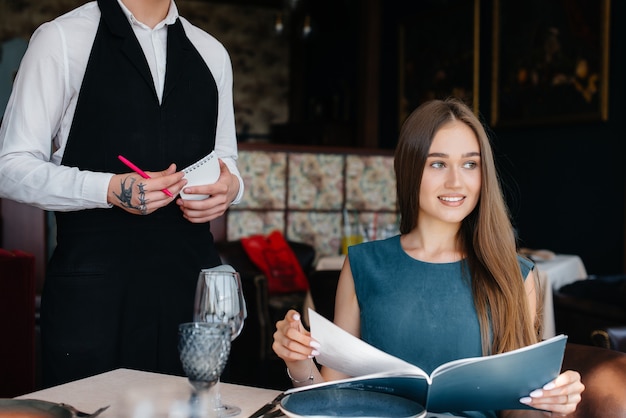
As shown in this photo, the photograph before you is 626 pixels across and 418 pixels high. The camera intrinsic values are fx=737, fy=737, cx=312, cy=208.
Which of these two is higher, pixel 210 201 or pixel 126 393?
pixel 210 201

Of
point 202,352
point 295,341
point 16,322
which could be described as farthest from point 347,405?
point 16,322

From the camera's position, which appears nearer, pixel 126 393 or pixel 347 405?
pixel 347 405

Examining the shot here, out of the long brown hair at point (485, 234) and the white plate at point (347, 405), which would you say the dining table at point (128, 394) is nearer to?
the white plate at point (347, 405)

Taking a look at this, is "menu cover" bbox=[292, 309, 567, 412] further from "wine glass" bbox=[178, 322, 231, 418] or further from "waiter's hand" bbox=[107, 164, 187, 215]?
"waiter's hand" bbox=[107, 164, 187, 215]

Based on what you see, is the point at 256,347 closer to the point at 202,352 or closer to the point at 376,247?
the point at 376,247

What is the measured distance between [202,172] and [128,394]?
53 cm

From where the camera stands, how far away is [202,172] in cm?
158

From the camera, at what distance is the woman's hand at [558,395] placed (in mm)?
1092

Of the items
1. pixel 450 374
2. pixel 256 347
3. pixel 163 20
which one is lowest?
pixel 256 347

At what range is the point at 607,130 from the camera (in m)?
5.59

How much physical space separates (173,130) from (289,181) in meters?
3.96

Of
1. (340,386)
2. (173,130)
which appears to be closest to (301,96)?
(173,130)

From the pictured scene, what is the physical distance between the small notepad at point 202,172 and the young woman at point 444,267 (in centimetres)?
35

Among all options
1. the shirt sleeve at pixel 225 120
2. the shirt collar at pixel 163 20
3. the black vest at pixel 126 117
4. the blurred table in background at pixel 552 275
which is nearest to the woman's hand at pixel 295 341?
the black vest at pixel 126 117
